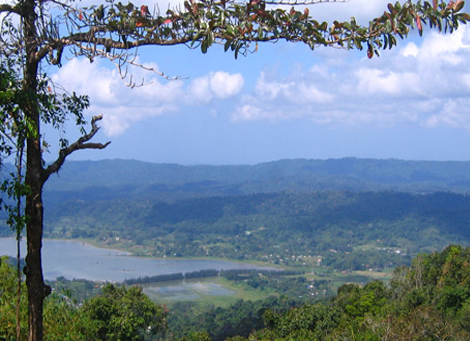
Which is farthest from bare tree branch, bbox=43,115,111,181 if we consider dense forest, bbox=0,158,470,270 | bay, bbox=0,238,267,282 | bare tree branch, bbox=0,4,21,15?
dense forest, bbox=0,158,470,270

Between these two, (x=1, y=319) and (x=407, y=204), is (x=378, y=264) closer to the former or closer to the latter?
(x=407, y=204)

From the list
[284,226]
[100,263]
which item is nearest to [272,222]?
[284,226]

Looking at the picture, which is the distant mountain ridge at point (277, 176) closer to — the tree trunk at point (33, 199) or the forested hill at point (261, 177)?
the forested hill at point (261, 177)

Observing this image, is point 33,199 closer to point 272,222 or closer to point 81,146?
point 81,146

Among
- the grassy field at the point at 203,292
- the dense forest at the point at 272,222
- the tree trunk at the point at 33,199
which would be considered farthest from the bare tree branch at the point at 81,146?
the dense forest at the point at 272,222

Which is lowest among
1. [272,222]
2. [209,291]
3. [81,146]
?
[209,291]

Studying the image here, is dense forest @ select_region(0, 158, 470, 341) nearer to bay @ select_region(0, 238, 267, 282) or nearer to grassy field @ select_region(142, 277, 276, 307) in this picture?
grassy field @ select_region(142, 277, 276, 307)

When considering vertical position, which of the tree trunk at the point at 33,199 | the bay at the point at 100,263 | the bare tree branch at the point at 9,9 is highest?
the bare tree branch at the point at 9,9
